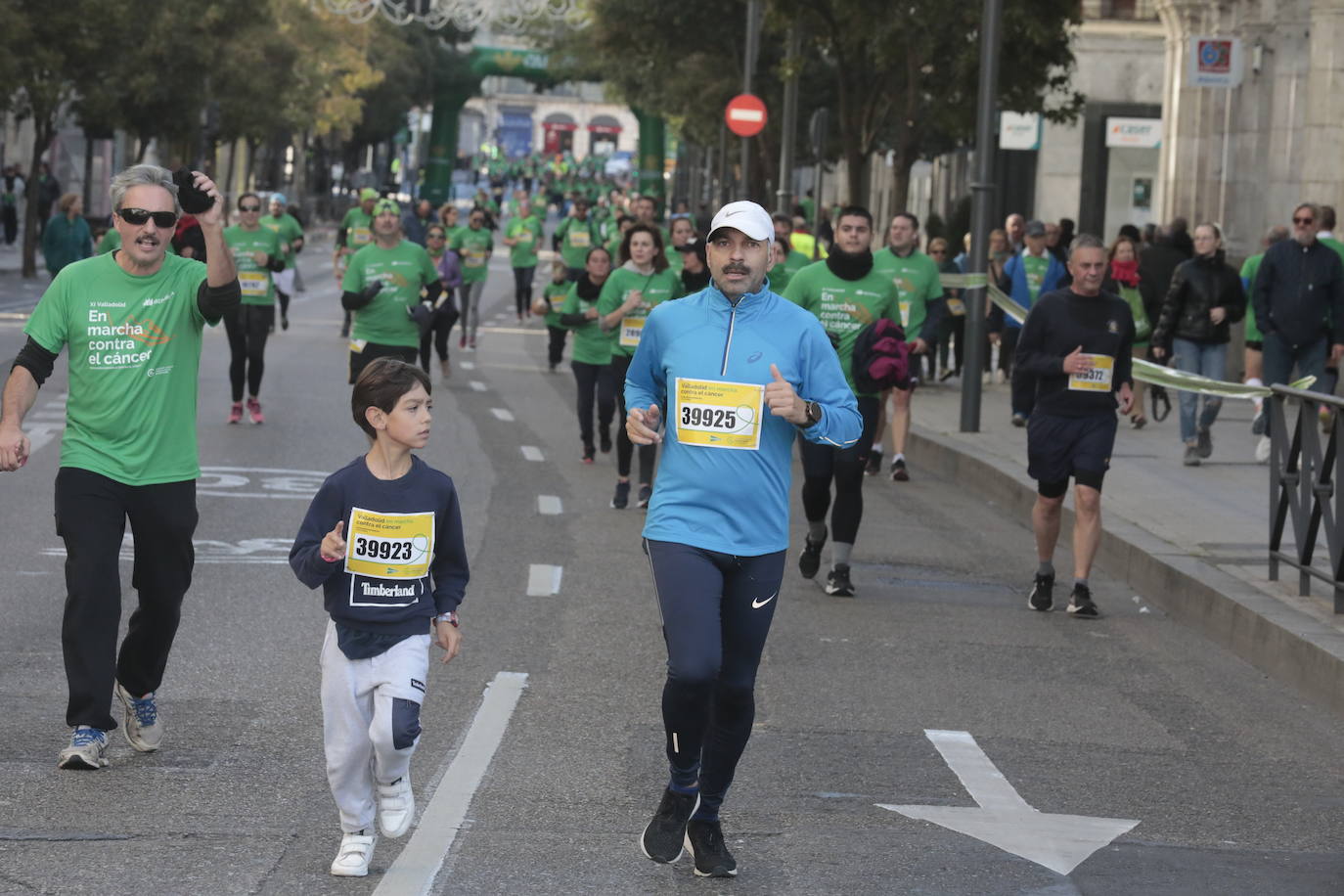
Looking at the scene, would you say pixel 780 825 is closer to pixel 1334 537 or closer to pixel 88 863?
pixel 88 863

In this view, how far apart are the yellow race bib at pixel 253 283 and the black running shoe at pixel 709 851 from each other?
41.7 feet

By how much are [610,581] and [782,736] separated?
142 inches

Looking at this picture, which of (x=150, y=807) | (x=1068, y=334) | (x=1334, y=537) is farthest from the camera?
(x=1068, y=334)

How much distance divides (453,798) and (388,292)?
9583 millimetres

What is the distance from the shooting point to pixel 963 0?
26.0 metres

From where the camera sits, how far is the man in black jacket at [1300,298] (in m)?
16.5

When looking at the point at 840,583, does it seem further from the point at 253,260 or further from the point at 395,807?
the point at 253,260

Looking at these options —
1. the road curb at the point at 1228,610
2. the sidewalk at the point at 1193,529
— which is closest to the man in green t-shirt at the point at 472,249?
the sidewalk at the point at 1193,529

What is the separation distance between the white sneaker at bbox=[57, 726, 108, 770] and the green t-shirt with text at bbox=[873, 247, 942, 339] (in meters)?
8.35

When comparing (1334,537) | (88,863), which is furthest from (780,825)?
(1334,537)

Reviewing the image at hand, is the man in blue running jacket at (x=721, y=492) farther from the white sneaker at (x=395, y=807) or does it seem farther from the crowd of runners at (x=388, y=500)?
the white sneaker at (x=395, y=807)

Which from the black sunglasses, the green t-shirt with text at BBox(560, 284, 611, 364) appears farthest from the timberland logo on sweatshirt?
the green t-shirt with text at BBox(560, 284, 611, 364)

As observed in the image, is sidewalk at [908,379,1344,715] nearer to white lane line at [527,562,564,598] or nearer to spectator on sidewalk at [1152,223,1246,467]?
spectator on sidewalk at [1152,223,1246,467]

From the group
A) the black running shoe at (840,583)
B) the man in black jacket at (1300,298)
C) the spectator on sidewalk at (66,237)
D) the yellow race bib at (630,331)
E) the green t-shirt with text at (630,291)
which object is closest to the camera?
the black running shoe at (840,583)
